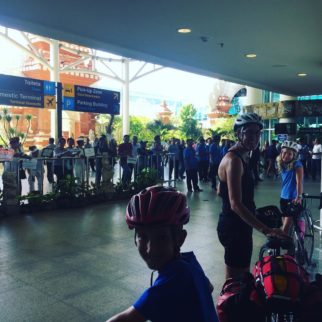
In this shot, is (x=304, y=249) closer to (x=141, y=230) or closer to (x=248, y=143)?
(x=248, y=143)

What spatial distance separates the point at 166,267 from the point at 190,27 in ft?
21.0

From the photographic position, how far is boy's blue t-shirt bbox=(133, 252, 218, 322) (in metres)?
1.28

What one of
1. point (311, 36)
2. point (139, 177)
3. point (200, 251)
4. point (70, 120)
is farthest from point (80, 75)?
point (200, 251)

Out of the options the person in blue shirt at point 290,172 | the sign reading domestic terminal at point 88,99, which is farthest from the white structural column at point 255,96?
the person in blue shirt at point 290,172

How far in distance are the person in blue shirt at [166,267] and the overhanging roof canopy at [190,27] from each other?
4.94 meters

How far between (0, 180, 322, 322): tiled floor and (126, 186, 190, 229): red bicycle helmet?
241 cm

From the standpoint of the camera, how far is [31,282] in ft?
14.2

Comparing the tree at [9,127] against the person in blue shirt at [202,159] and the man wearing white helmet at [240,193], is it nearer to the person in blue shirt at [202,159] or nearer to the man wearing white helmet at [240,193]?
the person in blue shirt at [202,159]

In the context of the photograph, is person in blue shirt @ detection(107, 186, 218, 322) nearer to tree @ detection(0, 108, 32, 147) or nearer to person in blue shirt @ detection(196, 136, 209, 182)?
person in blue shirt @ detection(196, 136, 209, 182)

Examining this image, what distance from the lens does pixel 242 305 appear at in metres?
1.73

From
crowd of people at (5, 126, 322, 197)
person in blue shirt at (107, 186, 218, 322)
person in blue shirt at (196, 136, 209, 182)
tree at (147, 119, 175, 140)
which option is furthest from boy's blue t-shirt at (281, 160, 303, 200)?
tree at (147, 119, 175, 140)

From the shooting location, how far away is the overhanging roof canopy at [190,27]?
5957 mm

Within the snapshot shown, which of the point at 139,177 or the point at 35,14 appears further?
the point at 139,177

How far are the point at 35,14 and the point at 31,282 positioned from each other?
4235mm
